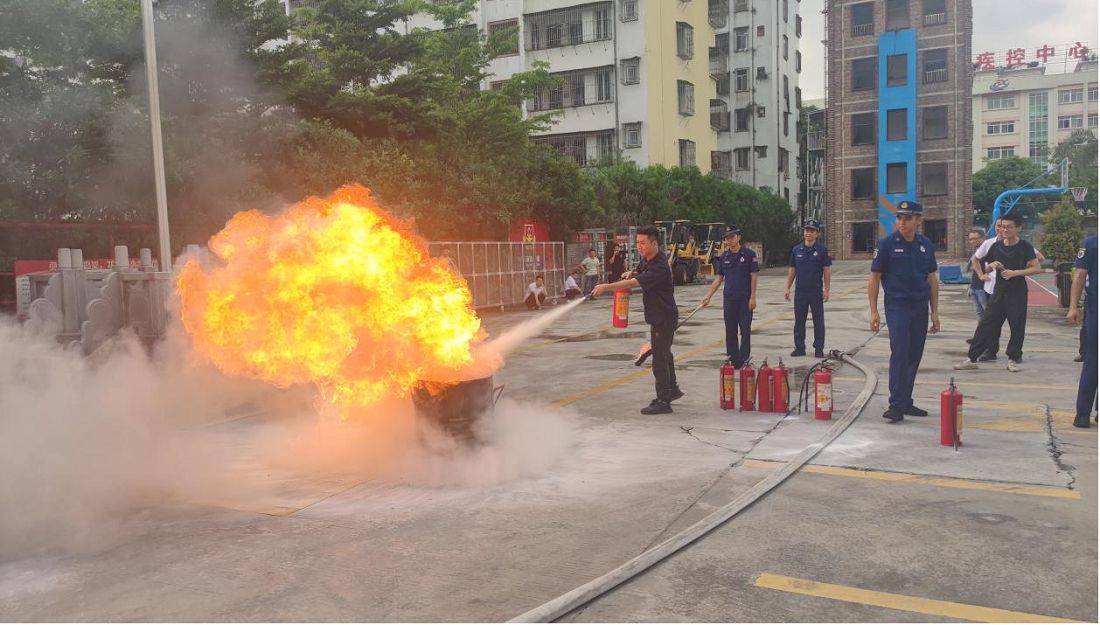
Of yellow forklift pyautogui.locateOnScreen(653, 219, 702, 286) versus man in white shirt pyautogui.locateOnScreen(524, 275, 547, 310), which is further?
yellow forklift pyautogui.locateOnScreen(653, 219, 702, 286)

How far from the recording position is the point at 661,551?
4.68 m

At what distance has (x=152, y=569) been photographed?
471cm

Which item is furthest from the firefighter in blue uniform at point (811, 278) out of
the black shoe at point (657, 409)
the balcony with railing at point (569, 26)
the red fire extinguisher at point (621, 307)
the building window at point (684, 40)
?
the building window at point (684, 40)

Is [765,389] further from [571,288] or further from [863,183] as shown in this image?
[863,183]

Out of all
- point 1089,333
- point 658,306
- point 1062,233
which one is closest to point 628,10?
point 1062,233

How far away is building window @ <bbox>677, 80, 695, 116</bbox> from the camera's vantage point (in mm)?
47188

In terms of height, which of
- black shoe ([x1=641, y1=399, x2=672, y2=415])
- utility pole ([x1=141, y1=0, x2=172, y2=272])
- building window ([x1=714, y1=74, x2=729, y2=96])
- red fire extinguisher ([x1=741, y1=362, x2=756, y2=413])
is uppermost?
building window ([x1=714, y1=74, x2=729, y2=96])

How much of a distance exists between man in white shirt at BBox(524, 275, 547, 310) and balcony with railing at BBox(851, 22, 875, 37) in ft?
131

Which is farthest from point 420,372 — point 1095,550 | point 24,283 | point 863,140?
point 863,140

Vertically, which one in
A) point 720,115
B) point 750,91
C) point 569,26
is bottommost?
point 720,115

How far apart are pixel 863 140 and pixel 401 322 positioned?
178 ft

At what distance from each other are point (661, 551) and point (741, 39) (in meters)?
61.7

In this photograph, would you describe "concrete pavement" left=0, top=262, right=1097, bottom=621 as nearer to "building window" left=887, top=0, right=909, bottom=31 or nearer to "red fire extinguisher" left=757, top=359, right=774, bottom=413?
"red fire extinguisher" left=757, top=359, right=774, bottom=413

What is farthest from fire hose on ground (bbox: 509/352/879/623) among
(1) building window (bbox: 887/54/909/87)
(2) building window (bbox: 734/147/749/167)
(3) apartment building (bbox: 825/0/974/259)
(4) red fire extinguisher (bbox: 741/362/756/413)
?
(2) building window (bbox: 734/147/749/167)
